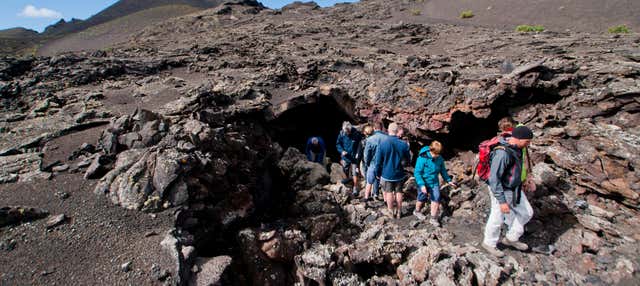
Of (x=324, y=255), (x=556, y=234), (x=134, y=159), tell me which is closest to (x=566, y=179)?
(x=556, y=234)

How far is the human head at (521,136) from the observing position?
12.2 feet

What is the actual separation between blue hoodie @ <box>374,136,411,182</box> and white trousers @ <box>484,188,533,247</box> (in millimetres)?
1441

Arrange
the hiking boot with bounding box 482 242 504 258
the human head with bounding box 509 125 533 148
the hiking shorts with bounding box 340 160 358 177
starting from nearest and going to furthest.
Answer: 1. the human head with bounding box 509 125 533 148
2. the hiking boot with bounding box 482 242 504 258
3. the hiking shorts with bounding box 340 160 358 177

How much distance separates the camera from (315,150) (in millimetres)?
7750

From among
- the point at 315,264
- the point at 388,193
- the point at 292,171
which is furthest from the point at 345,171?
the point at 315,264

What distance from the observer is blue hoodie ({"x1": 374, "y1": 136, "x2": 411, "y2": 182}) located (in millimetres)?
5008

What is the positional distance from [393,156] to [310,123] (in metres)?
6.08

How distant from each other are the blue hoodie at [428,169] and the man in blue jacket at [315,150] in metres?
3.15

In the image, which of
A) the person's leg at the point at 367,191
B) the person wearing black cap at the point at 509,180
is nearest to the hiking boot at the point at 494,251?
the person wearing black cap at the point at 509,180

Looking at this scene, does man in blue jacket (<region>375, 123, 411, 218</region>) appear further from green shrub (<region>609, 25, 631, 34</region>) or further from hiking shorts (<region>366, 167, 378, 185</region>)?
green shrub (<region>609, 25, 631, 34</region>)

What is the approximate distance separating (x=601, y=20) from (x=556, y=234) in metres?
15.3

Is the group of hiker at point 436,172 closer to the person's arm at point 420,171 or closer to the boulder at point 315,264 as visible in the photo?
the person's arm at point 420,171

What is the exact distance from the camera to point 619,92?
5801 mm

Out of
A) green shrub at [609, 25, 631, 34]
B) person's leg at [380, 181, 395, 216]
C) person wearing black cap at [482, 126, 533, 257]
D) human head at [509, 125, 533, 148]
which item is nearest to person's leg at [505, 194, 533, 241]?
person wearing black cap at [482, 126, 533, 257]
